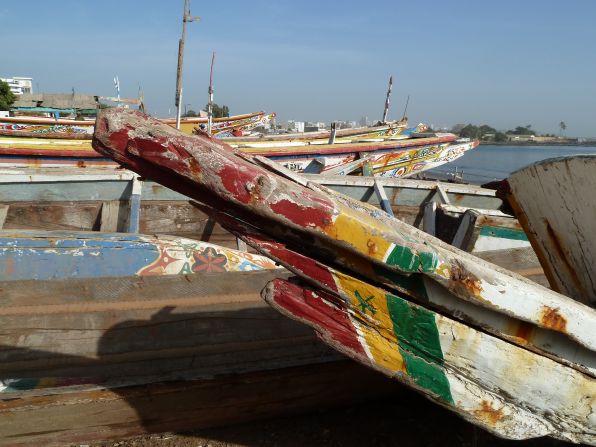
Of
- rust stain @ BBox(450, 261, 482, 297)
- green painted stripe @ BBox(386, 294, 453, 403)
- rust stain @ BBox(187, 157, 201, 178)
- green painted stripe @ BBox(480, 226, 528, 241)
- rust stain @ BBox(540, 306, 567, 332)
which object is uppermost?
rust stain @ BBox(187, 157, 201, 178)

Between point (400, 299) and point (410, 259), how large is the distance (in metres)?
0.19

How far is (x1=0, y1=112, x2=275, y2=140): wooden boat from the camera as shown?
→ 402 inches

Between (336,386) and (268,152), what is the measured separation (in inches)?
241

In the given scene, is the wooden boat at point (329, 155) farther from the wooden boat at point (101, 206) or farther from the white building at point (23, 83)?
the white building at point (23, 83)

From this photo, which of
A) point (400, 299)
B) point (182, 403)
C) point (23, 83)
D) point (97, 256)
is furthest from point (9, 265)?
point (23, 83)

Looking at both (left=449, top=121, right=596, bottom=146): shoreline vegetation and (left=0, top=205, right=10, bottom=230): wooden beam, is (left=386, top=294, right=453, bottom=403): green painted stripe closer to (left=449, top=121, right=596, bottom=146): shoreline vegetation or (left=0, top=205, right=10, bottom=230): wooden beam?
(left=0, top=205, right=10, bottom=230): wooden beam

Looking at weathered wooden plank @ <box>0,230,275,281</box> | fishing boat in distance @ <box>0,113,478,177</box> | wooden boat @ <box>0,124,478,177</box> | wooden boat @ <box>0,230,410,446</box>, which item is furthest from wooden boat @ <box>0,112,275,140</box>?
wooden boat @ <box>0,230,410,446</box>

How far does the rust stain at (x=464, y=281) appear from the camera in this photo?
1.39 metres

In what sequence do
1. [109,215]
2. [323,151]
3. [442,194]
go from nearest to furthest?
[109,215]
[442,194]
[323,151]

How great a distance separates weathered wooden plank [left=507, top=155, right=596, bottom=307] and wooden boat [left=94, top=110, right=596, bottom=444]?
1.91ft

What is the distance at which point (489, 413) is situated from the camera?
1.60 m

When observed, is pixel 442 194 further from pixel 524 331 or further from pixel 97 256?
pixel 524 331

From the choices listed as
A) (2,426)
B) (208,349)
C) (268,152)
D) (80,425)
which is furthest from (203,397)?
(268,152)

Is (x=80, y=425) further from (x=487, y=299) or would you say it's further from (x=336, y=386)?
(x=487, y=299)
